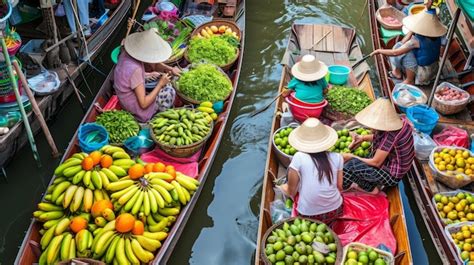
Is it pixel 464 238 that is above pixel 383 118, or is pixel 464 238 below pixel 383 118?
below

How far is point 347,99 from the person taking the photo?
21.3 ft

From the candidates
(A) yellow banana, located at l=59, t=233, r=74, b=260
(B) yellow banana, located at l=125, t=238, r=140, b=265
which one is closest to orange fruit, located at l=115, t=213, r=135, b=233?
(B) yellow banana, located at l=125, t=238, r=140, b=265

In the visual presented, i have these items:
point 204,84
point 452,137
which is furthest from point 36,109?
point 452,137

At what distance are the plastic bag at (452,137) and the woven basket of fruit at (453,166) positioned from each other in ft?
1.00

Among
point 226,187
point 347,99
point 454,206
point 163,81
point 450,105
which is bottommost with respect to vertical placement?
point 226,187

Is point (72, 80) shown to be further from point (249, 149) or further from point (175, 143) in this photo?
point (249, 149)

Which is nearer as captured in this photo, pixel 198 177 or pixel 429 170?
pixel 198 177

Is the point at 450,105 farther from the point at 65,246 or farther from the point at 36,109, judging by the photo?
the point at 36,109

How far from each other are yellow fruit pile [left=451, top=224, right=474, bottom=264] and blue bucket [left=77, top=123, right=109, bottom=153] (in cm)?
410

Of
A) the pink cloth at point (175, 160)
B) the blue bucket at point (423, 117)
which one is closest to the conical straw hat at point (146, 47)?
the pink cloth at point (175, 160)

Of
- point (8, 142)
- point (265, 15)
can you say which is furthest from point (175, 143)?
point (265, 15)

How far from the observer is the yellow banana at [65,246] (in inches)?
174

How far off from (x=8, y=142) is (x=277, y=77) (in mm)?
4620

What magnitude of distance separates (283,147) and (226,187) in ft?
3.46
